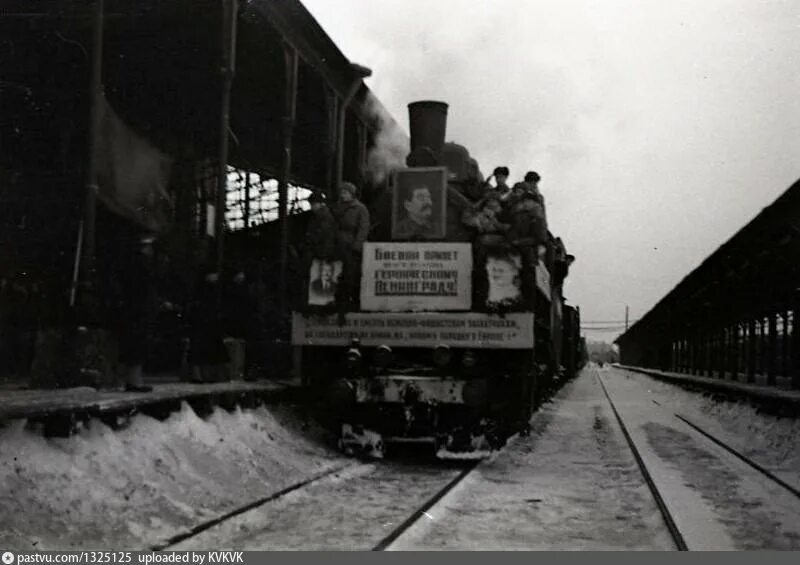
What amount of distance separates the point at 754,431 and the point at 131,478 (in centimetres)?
1146

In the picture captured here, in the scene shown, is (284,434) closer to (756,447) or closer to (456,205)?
(456,205)

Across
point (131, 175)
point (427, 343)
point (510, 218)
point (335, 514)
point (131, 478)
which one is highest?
point (131, 175)

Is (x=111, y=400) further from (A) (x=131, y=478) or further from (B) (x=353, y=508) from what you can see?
(B) (x=353, y=508)

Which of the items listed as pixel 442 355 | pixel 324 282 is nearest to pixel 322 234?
pixel 324 282

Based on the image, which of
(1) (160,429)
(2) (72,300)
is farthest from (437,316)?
(2) (72,300)

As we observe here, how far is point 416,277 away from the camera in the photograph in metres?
9.41

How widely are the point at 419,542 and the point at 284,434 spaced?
4.59 m

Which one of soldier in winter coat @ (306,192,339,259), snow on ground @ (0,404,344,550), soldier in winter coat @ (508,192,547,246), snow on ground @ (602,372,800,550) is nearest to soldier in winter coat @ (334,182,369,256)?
soldier in winter coat @ (306,192,339,259)

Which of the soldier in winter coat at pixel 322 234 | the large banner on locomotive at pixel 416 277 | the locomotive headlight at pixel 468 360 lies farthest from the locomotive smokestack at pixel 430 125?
the locomotive headlight at pixel 468 360

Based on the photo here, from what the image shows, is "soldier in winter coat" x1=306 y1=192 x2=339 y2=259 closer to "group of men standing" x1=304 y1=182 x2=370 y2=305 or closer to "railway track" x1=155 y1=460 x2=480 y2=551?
"group of men standing" x1=304 y1=182 x2=370 y2=305

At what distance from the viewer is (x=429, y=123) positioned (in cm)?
1200

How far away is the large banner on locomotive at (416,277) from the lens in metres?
9.34

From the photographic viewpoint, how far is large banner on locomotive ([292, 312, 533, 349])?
915 centimetres

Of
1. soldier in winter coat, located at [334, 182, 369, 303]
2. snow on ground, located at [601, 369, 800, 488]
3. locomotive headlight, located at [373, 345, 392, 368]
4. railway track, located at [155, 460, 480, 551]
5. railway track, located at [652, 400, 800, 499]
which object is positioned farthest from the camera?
snow on ground, located at [601, 369, 800, 488]
